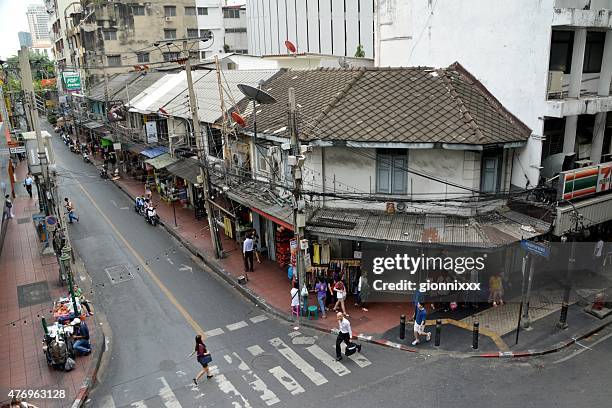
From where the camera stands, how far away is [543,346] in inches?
579

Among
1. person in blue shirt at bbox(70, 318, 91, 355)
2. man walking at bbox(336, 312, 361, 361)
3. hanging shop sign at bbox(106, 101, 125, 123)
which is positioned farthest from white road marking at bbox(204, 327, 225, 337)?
hanging shop sign at bbox(106, 101, 125, 123)

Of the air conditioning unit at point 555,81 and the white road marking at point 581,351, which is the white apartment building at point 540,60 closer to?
the air conditioning unit at point 555,81

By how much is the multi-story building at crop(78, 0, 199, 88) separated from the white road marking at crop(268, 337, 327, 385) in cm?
4971

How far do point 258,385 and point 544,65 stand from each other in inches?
557

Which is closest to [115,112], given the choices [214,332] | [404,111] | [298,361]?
[214,332]

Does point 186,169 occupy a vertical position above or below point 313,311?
above

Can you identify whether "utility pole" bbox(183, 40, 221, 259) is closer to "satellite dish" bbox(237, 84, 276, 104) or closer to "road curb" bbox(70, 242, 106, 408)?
"satellite dish" bbox(237, 84, 276, 104)

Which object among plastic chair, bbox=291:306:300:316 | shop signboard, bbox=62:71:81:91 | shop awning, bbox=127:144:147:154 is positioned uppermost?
shop signboard, bbox=62:71:81:91

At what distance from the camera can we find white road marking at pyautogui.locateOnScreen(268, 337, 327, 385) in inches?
536

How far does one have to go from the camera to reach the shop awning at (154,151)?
32344 mm

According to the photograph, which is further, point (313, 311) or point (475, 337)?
point (313, 311)

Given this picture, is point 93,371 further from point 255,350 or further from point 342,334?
point 342,334

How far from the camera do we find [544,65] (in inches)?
637

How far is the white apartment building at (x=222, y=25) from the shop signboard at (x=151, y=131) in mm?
36446
